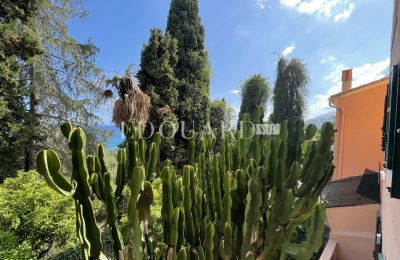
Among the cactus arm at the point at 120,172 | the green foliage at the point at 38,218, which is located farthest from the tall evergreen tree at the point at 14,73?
the cactus arm at the point at 120,172

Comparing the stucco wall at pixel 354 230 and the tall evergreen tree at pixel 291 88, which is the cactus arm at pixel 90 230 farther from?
the tall evergreen tree at pixel 291 88

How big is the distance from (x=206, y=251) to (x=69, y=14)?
15.8 m

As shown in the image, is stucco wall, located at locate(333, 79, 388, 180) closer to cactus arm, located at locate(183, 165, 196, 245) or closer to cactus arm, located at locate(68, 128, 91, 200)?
cactus arm, located at locate(183, 165, 196, 245)

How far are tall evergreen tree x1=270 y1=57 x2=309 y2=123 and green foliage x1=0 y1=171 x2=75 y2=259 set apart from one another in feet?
51.4

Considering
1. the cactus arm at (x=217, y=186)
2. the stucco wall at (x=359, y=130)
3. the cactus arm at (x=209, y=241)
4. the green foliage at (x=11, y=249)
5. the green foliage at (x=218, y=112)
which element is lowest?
the green foliage at (x=11, y=249)

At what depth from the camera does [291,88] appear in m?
20.7

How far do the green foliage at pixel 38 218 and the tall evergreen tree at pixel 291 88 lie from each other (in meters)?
15.7

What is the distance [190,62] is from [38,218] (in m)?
12.1

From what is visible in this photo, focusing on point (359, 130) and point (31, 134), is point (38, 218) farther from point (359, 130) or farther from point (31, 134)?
point (359, 130)

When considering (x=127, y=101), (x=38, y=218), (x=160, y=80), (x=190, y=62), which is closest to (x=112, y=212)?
(x=38, y=218)

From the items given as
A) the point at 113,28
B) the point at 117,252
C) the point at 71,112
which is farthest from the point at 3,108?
the point at 113,28

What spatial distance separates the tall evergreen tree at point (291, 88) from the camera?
20.6 metres

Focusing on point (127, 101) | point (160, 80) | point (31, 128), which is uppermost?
point (160, 80)

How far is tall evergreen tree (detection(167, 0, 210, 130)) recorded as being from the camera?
1709 centimetres
